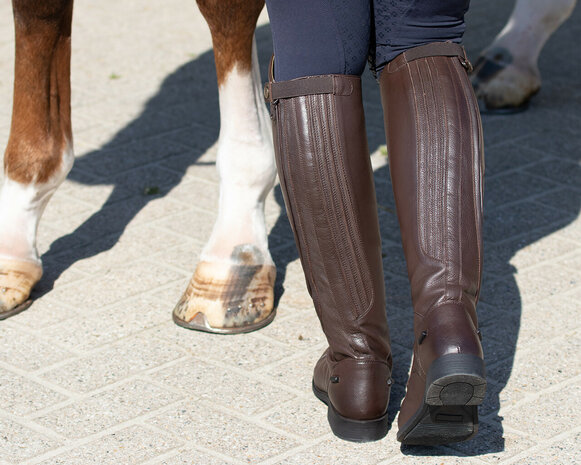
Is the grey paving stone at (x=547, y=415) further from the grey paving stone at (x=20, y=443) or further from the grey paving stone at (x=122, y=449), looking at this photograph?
the grey paving stone at (x=20, y=443)

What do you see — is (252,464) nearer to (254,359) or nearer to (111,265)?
(254,359)

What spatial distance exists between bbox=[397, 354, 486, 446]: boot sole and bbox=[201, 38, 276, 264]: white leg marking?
3.49ft

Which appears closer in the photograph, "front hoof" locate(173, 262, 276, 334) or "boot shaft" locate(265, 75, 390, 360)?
"boot shaft" locate(265, 75, 390, 360)

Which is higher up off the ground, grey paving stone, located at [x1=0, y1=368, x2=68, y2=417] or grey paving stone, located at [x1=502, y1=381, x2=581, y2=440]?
grey paving stone, located at [x1=0, y1=368, x2=68, y2=417]

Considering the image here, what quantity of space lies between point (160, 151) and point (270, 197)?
2.24 ft

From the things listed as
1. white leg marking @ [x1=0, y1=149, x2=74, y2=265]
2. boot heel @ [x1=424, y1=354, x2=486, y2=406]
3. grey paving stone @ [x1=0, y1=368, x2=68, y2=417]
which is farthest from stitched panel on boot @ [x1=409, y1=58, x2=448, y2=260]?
white leg marking @ [x1=0, y1=149, x2=74, y2=265]

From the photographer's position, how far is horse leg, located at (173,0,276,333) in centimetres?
285

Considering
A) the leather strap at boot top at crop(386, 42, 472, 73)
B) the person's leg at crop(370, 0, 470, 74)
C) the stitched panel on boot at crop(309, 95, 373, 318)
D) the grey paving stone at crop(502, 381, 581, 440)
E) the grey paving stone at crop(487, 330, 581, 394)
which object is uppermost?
the person's leg at crop(370, 0, 470, 74)

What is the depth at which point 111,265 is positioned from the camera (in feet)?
10.8

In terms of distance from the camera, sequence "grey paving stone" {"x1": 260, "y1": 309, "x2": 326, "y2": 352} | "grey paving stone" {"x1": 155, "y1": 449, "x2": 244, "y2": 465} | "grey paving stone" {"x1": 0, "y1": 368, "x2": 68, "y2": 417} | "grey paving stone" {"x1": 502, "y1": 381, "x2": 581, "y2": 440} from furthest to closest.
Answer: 1. "grey paving stone" {"x1": 260, "y1": 309, "x2": 326, "y2": 352}
2. "grey paving stone" {"x1": 0, "y1": 368, "x2": 68, "y2": 417}
3. "grey paving stone" {"x1": 502, "y1": 381, "x2": 581, "y2": 440}
4. "grey paving stone" {"x1": 155, "y1": 449, "x2": 244, "y2": 465}

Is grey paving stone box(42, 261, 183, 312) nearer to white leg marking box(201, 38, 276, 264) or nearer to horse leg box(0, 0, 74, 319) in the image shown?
horse leg box(0, 0, 74, 319)

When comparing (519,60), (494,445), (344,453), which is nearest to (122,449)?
(344,453)

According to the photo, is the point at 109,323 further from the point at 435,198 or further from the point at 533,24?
the point at 533,24

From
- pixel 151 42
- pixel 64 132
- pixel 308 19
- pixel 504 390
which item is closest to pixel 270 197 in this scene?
pixel 64 132
